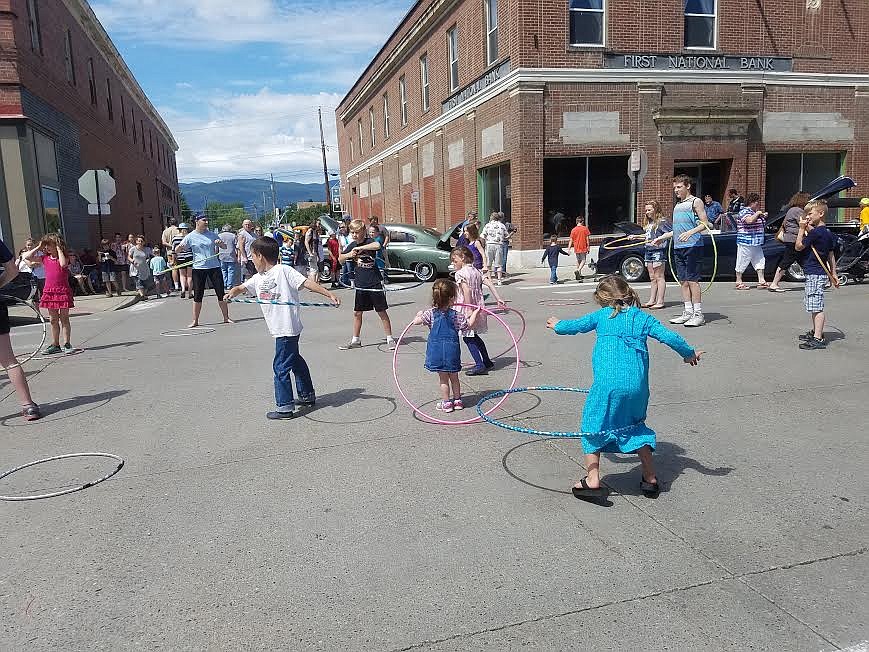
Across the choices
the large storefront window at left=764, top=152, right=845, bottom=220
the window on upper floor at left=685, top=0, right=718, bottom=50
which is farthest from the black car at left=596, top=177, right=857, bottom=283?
the window on upper floor at left=685, top=0, right=718, bottom=50

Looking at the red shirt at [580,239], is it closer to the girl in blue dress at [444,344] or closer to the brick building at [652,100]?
the brick building at [652,100]

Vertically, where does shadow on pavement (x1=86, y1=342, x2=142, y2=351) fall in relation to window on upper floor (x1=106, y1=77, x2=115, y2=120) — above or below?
below

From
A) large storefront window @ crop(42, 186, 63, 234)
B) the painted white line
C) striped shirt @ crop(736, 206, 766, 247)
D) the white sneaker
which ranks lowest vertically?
the painted white line

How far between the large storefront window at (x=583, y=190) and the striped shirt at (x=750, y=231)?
7.85 meters

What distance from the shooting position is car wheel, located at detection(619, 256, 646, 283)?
16.7 meters

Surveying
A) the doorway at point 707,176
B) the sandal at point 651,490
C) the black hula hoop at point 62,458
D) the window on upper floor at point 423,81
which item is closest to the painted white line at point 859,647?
the sandal at point 651,490

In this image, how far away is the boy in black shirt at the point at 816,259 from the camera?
8.43 meters

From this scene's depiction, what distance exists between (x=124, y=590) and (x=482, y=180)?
2356cm

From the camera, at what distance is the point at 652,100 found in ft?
72.3

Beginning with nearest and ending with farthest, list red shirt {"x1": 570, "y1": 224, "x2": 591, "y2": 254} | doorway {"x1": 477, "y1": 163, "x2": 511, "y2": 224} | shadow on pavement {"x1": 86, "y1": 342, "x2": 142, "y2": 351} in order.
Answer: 1. shadow on pavement {"x1": 86, "y1": 342, "x2": 142, "y2": 351}
2. red shirt {"x1": 570, "y1": 224, "x2": 591, "y2": 254}
3. doorway {"x1": 477, "y1": 163, "x2": 511, "y2": 224}

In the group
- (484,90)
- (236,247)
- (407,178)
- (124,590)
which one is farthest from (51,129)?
(124,590)

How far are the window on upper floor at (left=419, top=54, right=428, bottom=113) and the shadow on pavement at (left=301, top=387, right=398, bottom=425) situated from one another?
26501 mm

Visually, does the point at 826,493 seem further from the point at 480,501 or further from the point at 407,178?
the point at 407,178

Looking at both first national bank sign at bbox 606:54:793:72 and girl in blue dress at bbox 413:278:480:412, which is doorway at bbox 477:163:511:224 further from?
girl in blue dress at bbox 413:278:480:412
